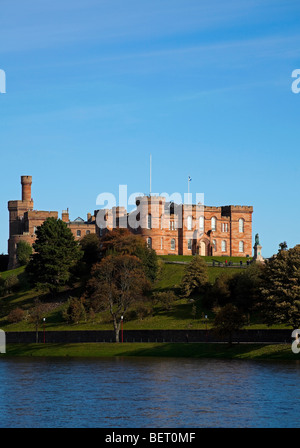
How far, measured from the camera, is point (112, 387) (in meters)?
56.5

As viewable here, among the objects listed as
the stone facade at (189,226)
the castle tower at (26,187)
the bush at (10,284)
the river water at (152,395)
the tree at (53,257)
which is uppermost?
the castle tower at (26,187)

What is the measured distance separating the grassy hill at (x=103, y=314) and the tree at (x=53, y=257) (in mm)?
2923

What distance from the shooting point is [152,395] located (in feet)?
174

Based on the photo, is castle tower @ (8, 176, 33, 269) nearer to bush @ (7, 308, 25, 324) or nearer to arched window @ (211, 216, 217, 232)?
arched window @ (211, 216, 217, 232)

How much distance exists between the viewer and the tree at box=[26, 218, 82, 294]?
11238 centimetres

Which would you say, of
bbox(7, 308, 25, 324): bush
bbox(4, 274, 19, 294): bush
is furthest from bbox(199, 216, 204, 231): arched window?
bbox(7, 308, 25, 324): bush

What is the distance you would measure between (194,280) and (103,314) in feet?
39.6

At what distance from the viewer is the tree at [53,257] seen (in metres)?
112

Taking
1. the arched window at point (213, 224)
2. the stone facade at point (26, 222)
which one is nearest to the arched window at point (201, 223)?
the arched window at point (213, 224)

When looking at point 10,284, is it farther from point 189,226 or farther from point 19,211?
point 19,211

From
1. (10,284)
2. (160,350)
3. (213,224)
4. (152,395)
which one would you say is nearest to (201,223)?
(213,224)

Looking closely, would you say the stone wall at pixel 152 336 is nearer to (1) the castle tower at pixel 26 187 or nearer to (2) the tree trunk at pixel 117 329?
(2) the tree trunk at pixel 117 329

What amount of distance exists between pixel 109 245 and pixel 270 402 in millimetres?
65614

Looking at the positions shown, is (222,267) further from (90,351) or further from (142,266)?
(90,351)
